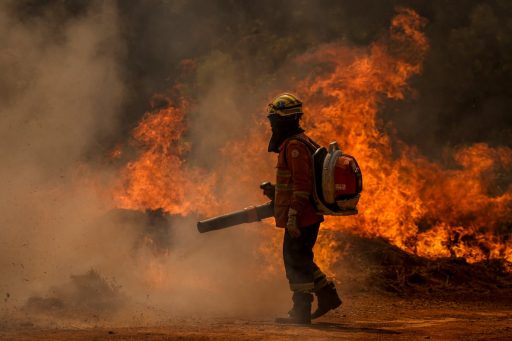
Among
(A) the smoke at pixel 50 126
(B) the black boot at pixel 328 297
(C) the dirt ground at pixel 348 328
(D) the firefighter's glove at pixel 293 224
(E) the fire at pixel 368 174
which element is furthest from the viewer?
(E) the fire at pixel 368 174

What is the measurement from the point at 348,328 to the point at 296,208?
1.36 m

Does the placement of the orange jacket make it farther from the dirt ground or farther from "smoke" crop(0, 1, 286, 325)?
"smoke" crop(0, 1, 286, 325)

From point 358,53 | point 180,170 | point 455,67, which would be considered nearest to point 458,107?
point 455,67

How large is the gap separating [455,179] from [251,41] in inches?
243

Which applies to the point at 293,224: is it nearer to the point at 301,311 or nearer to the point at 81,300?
the point at 301,311

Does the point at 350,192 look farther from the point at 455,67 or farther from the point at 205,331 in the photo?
the point at 455,67

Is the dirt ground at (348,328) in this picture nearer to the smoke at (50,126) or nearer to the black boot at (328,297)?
the black boot at (328,297)

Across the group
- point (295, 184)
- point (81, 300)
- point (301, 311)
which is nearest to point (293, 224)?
point (295, 184)

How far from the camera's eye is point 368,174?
11367mm

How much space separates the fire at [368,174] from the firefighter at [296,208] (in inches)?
120

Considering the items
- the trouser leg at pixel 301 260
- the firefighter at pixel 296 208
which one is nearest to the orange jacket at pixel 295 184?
the firefighter at pixel 296 208

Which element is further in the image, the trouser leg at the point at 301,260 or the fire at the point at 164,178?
the fire at the point at 164,178

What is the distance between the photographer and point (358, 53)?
13.6 m

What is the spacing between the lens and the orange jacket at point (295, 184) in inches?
268
